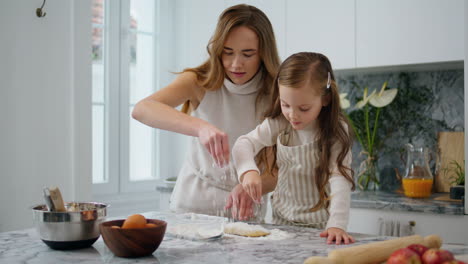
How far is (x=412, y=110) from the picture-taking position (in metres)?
2.88

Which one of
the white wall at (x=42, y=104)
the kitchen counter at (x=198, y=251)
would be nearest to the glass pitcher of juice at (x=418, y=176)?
the kitchen counter at (x=198, y=251)

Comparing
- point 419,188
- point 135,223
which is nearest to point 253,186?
point 135,223

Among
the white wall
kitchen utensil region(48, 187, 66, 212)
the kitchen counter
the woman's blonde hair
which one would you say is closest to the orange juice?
the woman's blonde hair

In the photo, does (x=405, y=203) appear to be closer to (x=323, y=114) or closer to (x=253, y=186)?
(x=323, y=114)

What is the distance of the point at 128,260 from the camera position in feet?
3.53

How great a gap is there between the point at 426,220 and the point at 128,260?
5.52 ft

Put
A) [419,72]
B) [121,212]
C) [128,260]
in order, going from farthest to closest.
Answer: [121,212], [419,72], [128,260]

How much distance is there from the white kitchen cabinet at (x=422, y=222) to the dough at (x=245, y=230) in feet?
3.99

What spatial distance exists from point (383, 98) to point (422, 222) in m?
0.78

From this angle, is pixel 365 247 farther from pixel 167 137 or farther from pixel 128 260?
pixel 167 137

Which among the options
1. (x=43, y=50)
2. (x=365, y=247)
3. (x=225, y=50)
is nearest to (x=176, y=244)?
(x=365, y=247)

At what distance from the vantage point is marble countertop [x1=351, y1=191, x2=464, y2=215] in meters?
2.24

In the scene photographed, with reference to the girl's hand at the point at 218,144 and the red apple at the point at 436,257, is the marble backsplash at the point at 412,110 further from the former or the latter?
the red apple at the point at 436,257

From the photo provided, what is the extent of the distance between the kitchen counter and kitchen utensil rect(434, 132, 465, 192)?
61.1 inches
